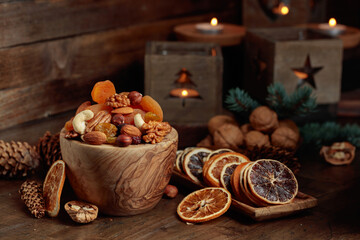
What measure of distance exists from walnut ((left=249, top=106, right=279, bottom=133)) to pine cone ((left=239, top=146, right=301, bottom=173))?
3.9 inches

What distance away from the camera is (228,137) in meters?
1.56

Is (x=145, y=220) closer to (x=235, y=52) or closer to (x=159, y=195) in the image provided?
(x=159, y=195)

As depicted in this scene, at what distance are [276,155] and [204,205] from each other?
353 millimetres

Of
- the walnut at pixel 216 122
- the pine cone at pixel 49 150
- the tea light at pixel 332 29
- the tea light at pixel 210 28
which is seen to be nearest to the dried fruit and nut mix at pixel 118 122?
the pine cone at pixel 49 150

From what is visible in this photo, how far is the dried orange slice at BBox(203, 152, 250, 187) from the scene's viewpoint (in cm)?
126

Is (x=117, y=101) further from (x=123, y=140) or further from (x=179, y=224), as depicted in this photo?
(x=179, y=224)

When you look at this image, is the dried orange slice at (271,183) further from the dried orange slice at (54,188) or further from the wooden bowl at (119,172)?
the dried orange slice at (54,188)

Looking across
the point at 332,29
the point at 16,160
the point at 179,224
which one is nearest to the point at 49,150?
the point at 16,160

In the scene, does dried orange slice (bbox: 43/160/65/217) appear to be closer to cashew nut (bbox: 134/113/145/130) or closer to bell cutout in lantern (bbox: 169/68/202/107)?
cashew nut (bbox: 134/113/145/130)

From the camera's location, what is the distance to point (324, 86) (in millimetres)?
1861

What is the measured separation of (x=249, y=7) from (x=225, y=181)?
119 cm

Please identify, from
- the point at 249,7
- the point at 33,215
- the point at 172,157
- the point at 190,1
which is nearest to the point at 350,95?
the point at 249,7

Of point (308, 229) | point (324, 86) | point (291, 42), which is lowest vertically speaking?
point (308, 229)

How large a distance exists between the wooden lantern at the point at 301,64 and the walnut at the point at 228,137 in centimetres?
34
